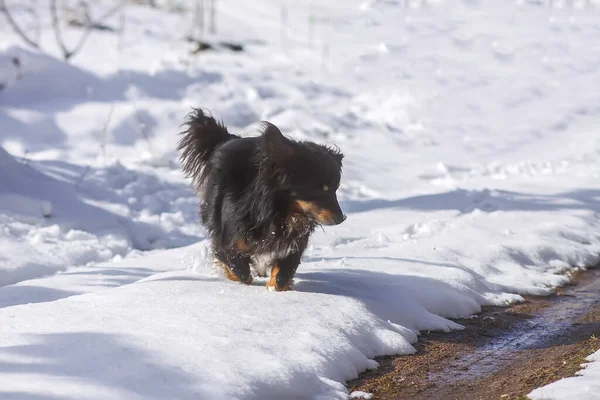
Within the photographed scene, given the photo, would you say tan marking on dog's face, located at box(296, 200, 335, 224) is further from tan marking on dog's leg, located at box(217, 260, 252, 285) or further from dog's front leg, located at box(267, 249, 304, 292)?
tan marking on dog's leg, located at box(217, 260, 252, 285)

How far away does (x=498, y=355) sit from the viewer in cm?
439

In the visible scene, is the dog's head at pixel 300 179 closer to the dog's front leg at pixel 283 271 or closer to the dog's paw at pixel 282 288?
the dog's front leg at pixel 283 271

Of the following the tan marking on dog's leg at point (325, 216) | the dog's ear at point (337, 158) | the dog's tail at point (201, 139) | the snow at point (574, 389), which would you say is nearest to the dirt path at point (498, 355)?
the snow at point (574, 389)

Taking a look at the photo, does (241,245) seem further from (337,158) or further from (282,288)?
(337,158)

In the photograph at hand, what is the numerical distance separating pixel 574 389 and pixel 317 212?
187 cm

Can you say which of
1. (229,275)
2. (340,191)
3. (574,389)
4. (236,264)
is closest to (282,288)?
(236,264)

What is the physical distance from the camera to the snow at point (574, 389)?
3162 mm

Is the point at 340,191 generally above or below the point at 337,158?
above

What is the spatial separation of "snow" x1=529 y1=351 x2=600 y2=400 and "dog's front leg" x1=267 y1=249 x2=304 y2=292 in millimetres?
1869

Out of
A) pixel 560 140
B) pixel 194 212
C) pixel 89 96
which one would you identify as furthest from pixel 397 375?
pixel 560 140

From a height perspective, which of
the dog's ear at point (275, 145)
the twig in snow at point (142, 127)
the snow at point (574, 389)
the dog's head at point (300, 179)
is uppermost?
the twig in snow at point (142, 127)

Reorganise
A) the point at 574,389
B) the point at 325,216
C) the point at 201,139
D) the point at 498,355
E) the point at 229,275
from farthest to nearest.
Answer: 1. the point at 201,139
2. the point at 229,275
3. the point at 325,216
4. the point at 498,355
5. the point at 574,389

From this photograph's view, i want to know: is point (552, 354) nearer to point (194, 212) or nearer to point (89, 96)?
point (194, 212)

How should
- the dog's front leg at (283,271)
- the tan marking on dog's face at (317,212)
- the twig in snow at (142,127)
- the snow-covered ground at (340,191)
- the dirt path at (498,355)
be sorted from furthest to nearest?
the twig in snow at (142,127) < the dog's front leg at (283,271) < the tan marking on dog's face at (317,212) < the dirt path at (498,355) < the snow-covered ground at (340,191)
